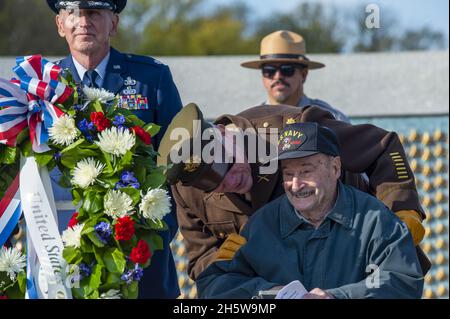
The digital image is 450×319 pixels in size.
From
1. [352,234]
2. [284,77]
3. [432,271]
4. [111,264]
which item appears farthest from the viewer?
[432,271]

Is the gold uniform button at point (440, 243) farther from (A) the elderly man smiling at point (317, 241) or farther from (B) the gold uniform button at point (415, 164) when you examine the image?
(A) the elderly man smiling at point (317, 241)

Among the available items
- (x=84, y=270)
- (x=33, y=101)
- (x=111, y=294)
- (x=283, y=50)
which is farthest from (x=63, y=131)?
(x=283, y=50)

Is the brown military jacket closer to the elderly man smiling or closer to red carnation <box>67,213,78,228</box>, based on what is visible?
the elderly man smiling

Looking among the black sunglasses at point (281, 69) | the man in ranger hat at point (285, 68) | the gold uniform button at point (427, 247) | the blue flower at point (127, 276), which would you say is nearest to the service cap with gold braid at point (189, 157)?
the blue flower at point (127, 276)

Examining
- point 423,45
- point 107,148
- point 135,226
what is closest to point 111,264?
point 135,226

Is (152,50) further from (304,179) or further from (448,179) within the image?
(304,179)

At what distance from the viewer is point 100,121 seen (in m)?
4.21

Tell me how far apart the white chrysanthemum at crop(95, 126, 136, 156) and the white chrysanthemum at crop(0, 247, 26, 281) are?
0.53m

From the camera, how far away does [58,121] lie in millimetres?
4184

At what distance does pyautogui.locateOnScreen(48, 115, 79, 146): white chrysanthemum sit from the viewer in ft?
13.7

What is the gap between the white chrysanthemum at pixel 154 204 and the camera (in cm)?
411

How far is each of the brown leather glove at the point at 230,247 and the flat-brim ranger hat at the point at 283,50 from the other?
12.0 feet

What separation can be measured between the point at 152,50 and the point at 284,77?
24639 mm

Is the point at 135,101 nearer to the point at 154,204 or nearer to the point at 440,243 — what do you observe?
the point at 154,204
